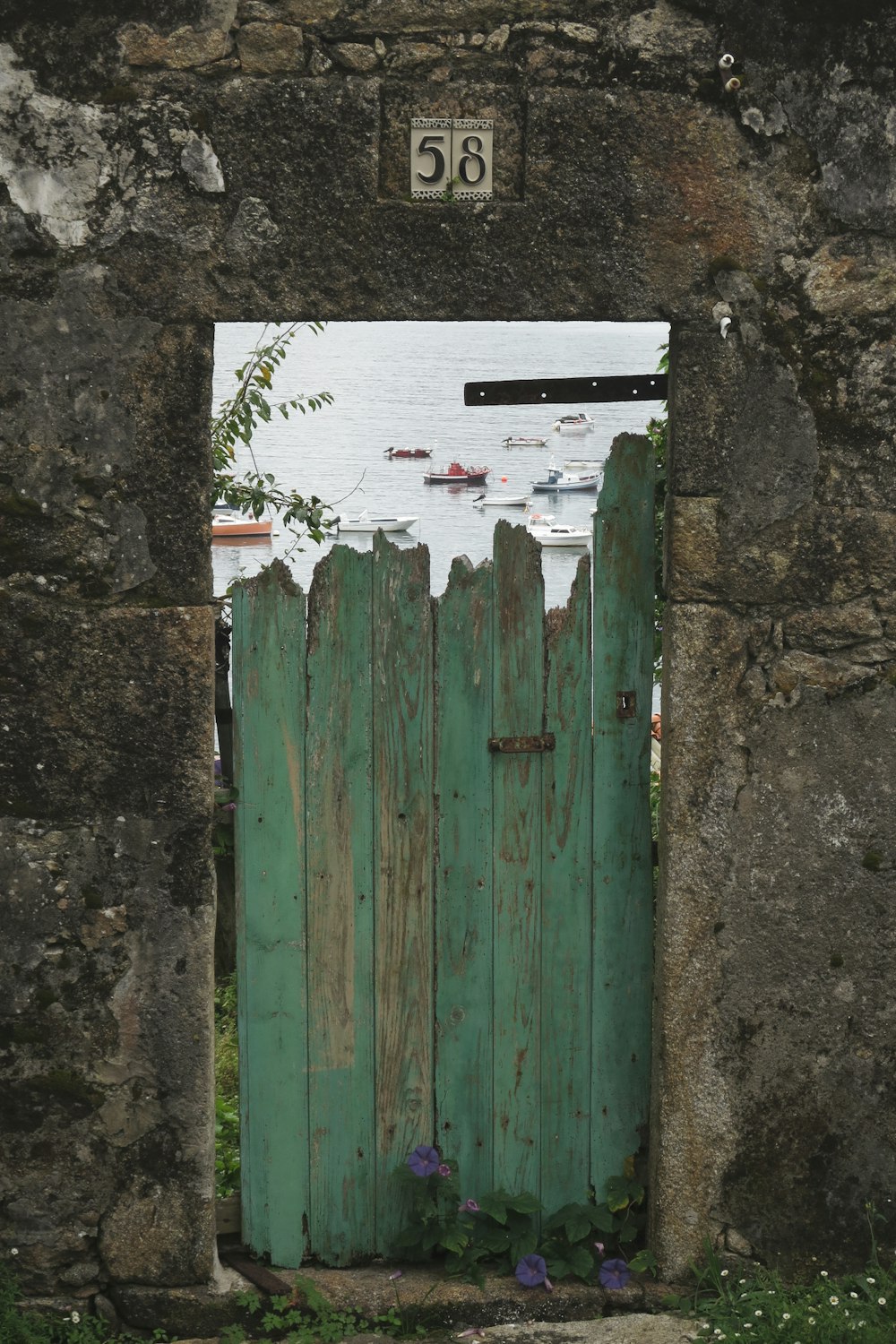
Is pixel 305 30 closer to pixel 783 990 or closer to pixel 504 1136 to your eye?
pixel 783 990

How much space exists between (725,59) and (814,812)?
1.54 m

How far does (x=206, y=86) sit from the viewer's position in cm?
273

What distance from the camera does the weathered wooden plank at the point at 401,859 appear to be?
309 cm

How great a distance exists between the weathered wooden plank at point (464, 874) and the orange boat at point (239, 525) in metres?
1.42

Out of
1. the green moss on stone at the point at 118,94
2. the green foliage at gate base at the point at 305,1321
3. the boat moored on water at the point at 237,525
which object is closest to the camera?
the green moss on stone at the point at 118,94

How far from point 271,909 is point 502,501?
118cm

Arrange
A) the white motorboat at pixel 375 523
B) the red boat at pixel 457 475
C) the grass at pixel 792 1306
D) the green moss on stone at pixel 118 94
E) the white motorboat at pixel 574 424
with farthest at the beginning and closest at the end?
the red boat at pixel 457 475
the white motorboat at pixel 574 424
the white motorboat at pixel 375 523
the grass at pixel 792 1306
the green moss on stone at pixel 118 94

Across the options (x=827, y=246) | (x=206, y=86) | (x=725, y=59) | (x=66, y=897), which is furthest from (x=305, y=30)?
(x=66, y=897)

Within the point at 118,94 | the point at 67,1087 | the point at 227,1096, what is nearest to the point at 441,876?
the point at 67,1087

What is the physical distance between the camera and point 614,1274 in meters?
3.13

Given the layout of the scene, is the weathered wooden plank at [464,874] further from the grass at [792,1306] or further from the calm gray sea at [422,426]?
the grass at [792,1306]

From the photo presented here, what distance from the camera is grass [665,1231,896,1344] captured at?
2.88 m

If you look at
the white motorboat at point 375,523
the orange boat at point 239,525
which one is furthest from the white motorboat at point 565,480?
the orange boat at point 239,525

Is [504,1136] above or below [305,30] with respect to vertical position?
below
